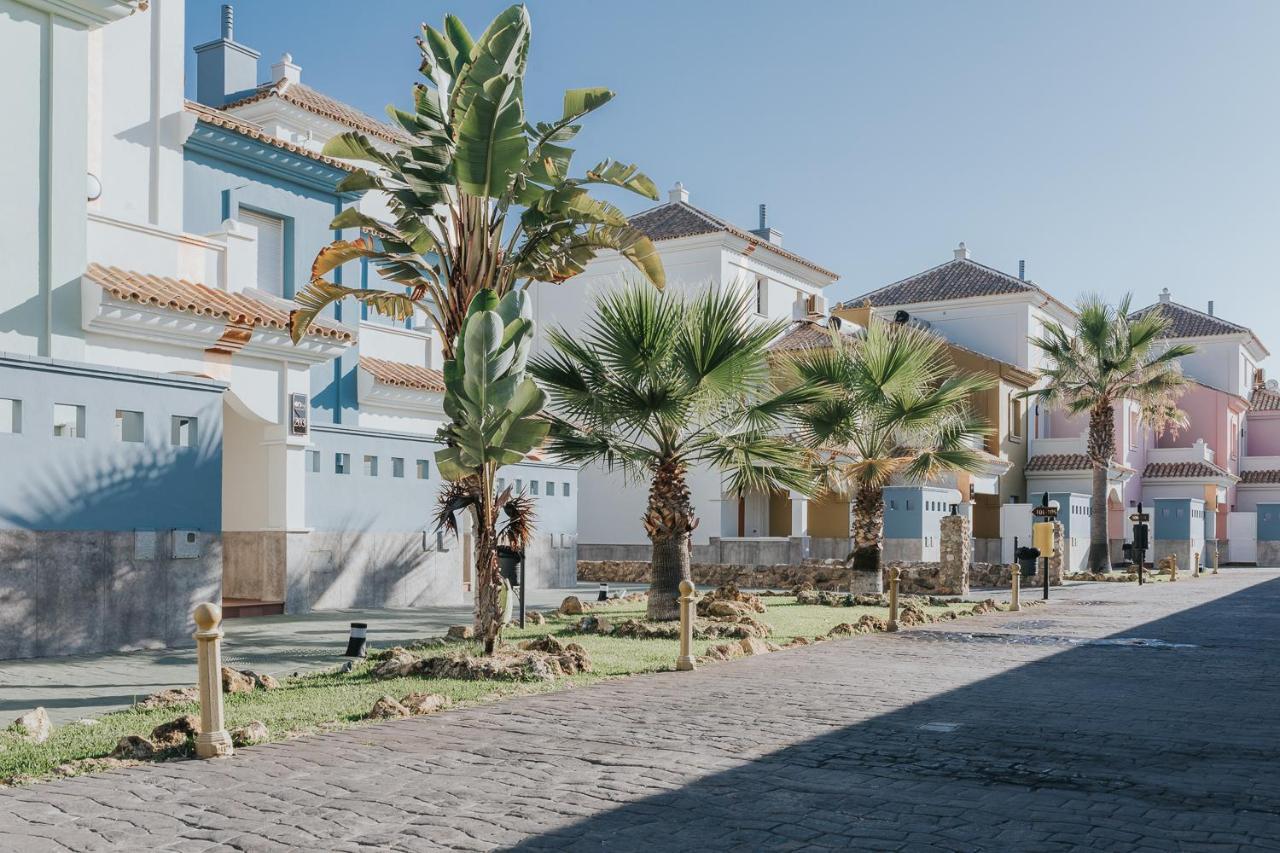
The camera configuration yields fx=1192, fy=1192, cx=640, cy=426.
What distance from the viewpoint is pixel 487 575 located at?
12578 millimetres

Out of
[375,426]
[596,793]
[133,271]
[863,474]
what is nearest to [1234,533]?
[863,474]

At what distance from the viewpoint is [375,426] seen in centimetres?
2225

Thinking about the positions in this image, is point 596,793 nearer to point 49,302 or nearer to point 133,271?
point 49,302

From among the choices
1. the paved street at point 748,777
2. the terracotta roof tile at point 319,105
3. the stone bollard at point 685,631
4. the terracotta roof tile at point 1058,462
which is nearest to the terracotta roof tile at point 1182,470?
the terracotta roof tile at point 1058,462

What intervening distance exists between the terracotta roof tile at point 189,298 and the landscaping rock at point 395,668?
6.47m

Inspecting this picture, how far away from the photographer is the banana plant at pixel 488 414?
38.8 ft

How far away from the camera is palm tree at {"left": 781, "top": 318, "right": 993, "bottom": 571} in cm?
2181

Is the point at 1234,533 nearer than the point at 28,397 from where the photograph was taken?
No

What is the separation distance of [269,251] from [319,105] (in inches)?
304

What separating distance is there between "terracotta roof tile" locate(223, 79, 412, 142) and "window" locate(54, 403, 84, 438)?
40.5 feet

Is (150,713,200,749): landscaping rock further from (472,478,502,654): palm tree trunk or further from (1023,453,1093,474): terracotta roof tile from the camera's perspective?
(1023,453,1093,474): terracotta roof tile

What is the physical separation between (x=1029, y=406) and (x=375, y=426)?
31461mm

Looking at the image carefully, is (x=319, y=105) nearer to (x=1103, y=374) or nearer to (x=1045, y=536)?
(x=1045, y=536)

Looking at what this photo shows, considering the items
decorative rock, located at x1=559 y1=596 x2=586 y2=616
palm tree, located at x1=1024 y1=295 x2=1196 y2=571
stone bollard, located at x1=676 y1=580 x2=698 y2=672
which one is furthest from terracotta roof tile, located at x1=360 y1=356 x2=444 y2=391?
palm tree, located at x1=1024 y1=295 x2=1196 y2=571
